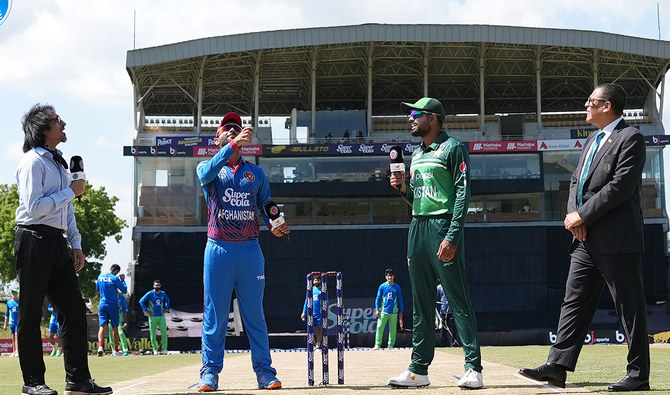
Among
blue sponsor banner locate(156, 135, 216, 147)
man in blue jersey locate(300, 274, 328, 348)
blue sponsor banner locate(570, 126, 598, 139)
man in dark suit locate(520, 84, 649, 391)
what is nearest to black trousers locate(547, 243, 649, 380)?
man in dark suit locate(520, 84, 649, 391)

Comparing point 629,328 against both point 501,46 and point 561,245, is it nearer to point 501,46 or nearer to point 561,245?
point 561,245

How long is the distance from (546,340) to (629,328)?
2474 centimetres

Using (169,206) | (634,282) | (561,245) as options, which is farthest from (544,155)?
(634,282)

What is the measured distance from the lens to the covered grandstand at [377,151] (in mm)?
40188

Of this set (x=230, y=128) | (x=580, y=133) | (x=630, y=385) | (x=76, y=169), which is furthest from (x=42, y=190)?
(x=580, y=133)

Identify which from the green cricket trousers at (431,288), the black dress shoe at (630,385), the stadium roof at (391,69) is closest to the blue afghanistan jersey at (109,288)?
the green cricket trousers at (431,288)

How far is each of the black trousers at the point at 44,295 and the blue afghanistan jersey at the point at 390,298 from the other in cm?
1823

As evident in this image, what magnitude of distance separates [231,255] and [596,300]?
2.99 metres

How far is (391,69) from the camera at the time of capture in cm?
4909

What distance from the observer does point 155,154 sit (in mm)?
43562

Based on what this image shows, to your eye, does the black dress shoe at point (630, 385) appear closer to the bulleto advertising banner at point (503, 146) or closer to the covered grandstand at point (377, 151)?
the covered grandstand at point (377, 151)

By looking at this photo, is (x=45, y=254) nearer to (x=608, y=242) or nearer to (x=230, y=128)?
(x=230, y=128)

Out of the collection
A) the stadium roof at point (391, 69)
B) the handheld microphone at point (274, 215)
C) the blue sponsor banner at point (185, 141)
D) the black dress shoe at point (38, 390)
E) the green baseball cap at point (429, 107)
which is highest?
→ the stadium roof at point (391, 69)

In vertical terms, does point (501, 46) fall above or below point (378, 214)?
above
